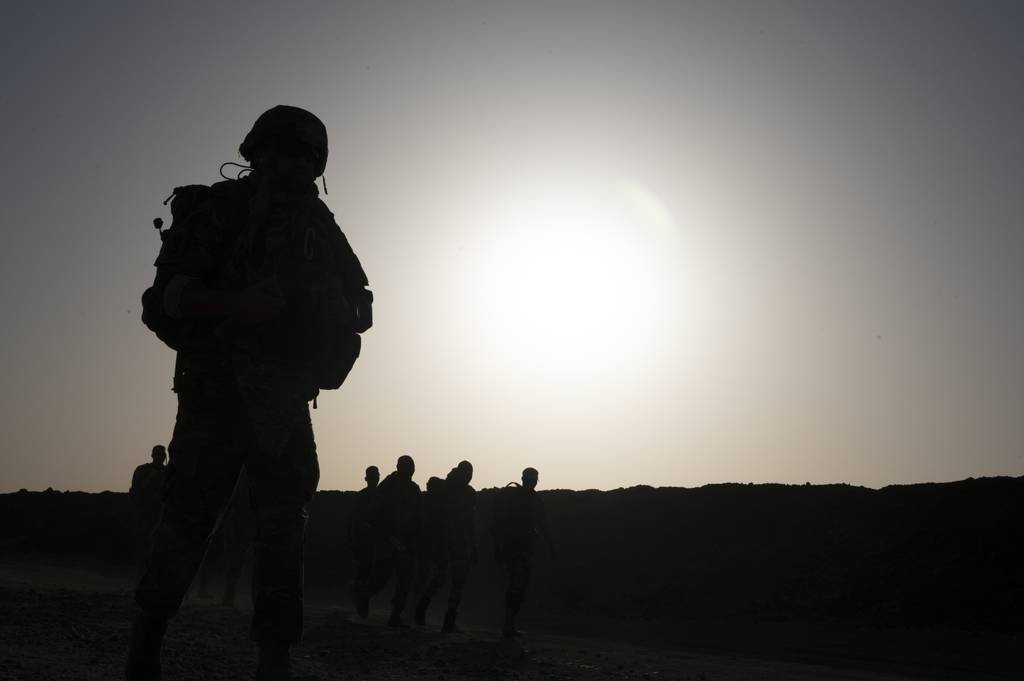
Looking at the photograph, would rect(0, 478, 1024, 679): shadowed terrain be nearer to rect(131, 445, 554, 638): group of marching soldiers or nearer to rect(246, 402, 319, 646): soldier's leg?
rect(131, 445, 554, 638): group of marching soldiers

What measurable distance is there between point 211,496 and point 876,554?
21.0 m

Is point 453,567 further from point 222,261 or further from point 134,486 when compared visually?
Answer: point 222,261

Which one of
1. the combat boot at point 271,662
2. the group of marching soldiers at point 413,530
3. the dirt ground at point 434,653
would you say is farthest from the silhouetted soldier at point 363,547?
the combat boot at point 271,662

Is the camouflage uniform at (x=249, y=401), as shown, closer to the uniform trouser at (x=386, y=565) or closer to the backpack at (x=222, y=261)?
the backpack at (x=222, y=261)

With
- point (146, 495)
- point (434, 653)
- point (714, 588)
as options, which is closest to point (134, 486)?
point (146, 495)

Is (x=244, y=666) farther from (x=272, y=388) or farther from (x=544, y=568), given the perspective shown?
(x=544, y=568)

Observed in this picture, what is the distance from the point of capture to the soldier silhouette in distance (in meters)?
14.5

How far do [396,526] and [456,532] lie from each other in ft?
2.98

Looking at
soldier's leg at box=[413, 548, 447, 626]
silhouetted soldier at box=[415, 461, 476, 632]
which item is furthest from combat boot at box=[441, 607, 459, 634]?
soldier's leg at box=[413, 548, 447, 626]

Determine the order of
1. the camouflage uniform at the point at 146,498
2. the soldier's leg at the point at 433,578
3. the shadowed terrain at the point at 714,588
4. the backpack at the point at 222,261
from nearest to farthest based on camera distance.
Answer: the backpack at the point at 222,261 → the shadowed terrain at the point at 714,588 → the soldier's leg at the point at 433,578 → the camouflage uniform at the point at 146,498

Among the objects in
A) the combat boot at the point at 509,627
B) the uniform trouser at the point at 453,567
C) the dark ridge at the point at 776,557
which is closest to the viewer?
the combat boot at the point at 509,627

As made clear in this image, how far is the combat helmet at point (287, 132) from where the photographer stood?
360 cm

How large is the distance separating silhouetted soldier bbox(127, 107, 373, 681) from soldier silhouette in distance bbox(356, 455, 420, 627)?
37.4 ft

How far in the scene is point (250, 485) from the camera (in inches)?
130
